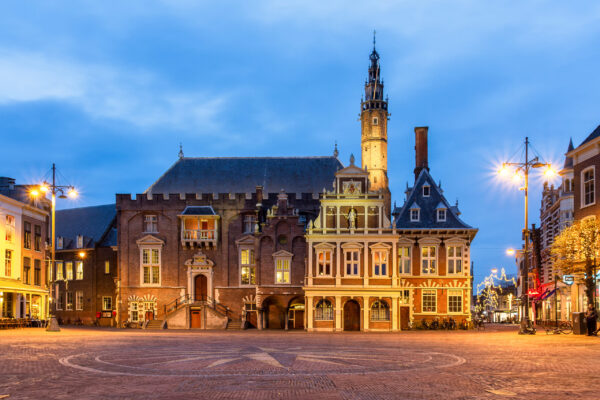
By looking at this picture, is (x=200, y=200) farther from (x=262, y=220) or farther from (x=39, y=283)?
(x=39, y=283)

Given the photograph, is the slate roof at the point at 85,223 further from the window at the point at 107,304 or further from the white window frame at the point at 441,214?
the white window frame at the point at 441,214

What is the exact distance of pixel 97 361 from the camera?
21.5 metres

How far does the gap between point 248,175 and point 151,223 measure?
10562mm

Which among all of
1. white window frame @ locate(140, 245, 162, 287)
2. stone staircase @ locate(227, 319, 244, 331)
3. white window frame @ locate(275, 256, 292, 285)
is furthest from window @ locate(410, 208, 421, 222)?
white window frame @ locate(140, 245, 162, 287)

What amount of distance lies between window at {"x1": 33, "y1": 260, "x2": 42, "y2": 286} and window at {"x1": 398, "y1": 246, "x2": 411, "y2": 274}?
107 feet

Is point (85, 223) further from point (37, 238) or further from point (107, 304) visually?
point (37, 238)

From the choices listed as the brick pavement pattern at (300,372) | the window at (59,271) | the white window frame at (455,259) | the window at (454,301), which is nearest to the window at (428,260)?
the white window frame at (455,259)

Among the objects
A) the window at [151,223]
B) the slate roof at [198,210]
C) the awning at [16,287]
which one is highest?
the slate roof at [198,210]

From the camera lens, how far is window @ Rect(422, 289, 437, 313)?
2025 inches

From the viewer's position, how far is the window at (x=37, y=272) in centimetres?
5800

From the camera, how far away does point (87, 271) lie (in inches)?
2630

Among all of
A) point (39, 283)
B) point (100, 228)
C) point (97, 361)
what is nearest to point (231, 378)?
point (97, 361)

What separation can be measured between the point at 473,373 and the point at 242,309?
3925cm

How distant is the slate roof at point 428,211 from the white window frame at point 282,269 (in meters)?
9.71
